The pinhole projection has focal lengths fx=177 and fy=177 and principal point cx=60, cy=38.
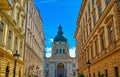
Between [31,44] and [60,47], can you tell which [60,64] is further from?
[31,44]

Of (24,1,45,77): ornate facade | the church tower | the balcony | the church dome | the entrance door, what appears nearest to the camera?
the balcony

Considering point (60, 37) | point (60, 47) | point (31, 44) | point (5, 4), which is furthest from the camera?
point (60, 37)

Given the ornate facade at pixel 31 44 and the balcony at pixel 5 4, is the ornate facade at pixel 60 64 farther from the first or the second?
the balcony at pixel 5 4

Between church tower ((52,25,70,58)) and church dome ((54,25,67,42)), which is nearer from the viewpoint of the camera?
church tower ((52,25,70,58))

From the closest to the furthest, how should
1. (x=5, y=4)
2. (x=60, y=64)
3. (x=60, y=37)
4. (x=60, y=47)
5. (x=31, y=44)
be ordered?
(x=5, y=4) → (x=31, y=44) → (x=60, y=64) → (x=60, y=47) → (x=60, y=37)

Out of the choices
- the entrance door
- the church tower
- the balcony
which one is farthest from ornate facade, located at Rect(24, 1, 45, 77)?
the church tower

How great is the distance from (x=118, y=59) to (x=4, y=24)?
1095 cm

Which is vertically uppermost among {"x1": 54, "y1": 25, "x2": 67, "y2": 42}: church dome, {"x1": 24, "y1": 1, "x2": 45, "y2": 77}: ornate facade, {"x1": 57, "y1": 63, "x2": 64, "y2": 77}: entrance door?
{"x1": 54, "y1": 25, "x2": 67, "y2": 42}: church dome

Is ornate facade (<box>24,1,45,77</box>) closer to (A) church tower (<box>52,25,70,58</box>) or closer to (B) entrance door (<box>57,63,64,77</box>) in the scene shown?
(B) entrance door (<box>57,63,64,77</box>)

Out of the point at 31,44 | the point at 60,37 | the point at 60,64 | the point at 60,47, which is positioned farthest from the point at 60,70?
the point at 31,44

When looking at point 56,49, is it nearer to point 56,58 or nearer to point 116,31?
point 56,58

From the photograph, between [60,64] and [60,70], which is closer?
[60,70]

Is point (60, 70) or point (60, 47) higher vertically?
point (60, 47)

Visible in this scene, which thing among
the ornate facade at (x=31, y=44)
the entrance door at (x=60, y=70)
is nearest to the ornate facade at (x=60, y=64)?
the entrance door at (x=60, y=70)
